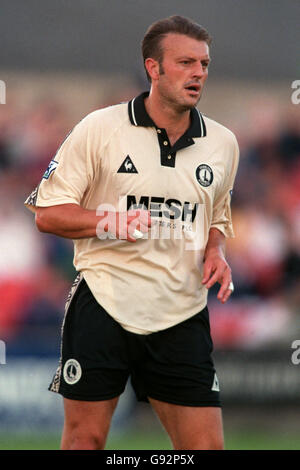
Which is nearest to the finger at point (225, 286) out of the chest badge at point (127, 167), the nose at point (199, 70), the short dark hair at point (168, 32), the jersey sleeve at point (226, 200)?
the jersey sleeve at point (226, 200)

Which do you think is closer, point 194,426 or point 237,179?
point 194,426

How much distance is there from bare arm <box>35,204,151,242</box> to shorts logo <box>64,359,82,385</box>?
19.3 inches

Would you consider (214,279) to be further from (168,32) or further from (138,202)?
(168,32)

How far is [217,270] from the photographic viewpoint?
351 centimetres

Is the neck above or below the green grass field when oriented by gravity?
above

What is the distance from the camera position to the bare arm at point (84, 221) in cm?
323

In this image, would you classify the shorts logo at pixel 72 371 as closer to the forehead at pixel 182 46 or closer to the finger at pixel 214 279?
the finger at pixel 214 279

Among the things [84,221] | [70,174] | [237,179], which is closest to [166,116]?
[70,174]

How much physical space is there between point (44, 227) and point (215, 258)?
2.28 ft

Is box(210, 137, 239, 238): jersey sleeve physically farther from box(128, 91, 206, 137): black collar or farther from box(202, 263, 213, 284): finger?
box(202, 263, 213, 284): finger

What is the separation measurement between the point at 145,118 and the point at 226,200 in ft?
1.82

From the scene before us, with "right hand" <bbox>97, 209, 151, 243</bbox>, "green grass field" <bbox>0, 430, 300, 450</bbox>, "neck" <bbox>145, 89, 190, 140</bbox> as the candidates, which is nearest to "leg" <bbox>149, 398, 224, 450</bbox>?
"right hand" <bbox>97, 209, 151, 243</bbox>

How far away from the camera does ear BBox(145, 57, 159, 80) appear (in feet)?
11.9
